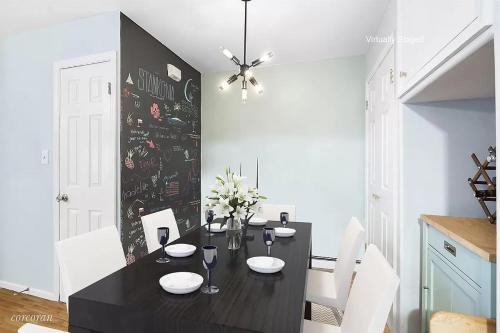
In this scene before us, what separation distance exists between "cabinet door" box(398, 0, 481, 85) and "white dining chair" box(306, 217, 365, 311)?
96cm

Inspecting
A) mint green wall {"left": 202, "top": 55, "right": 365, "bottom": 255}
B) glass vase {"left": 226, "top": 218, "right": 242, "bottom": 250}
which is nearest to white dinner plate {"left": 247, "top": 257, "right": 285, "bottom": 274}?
glass vase {"left": 226, "top": 218, "right": 242, "bottom": 250}

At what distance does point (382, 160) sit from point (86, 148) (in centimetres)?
255

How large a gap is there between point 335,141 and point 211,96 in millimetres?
1737

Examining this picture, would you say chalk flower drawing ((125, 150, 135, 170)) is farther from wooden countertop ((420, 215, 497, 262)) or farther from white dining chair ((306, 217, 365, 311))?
wooden countertop ((420, 215, 497, 262))

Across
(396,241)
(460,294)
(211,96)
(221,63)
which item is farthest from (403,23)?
(211,96)

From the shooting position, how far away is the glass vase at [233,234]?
1.53 m

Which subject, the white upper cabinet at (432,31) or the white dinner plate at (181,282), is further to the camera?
the white dinner plate at (181,282)

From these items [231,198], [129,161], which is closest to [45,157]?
[129,161]

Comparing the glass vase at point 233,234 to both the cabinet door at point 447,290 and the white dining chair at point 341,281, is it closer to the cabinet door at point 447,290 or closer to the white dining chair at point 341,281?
the white dining chair at point 341,281

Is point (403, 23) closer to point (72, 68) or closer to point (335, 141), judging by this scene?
point (335, 141)

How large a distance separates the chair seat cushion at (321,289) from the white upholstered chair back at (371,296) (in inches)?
16.2

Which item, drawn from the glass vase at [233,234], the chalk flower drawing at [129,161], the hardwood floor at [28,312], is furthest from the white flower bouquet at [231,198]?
the hardwood floor at [28,312]

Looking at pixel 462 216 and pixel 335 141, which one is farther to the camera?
pixel 335 141

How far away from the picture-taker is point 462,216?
5.52 feet
